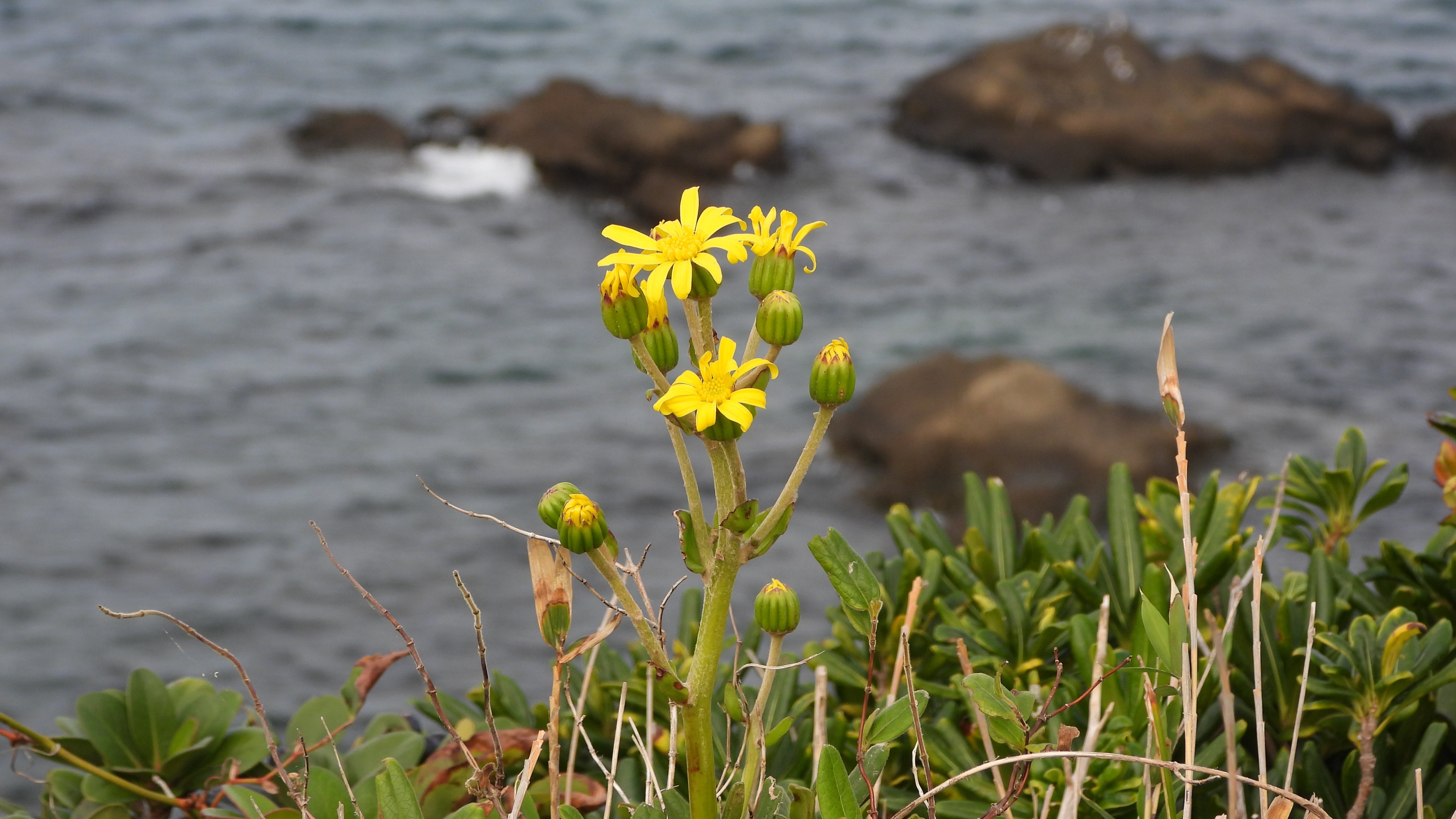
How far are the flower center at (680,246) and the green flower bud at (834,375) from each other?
17cm

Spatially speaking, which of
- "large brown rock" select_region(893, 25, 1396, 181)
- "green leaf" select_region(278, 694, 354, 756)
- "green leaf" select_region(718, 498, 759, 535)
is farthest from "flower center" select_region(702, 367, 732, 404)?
"large brown rock" select_region(893, 25, 1396, 181)

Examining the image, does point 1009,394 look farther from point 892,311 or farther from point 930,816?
point 930,816

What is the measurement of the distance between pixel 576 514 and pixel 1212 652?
840mm

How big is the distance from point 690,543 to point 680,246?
309mm

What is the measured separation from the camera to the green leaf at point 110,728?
165 centimetres

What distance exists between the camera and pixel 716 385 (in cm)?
117

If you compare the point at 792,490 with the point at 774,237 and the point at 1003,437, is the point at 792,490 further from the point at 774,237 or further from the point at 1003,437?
the point at 1003,437

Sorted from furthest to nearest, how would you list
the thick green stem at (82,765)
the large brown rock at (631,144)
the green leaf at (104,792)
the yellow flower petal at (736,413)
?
the large brown rock at (631,144) < the green leaf at (104,792) < the thick green stem at (82,765) < the yellow flower petal at (736,413)

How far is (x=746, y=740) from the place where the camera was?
127 cm

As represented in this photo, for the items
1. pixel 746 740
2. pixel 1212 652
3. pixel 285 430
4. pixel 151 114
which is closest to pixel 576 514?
pixel 746 740

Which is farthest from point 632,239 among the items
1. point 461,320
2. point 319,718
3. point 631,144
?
point 631,144

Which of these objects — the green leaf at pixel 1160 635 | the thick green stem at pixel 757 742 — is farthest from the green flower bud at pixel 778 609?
the green leaf at pixel 1160 635

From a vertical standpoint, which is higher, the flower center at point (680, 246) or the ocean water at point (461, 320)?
the flower center at point (680, 246)

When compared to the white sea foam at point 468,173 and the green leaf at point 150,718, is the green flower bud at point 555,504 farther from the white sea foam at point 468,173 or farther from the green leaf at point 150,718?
the white sea foam at point 468,173
